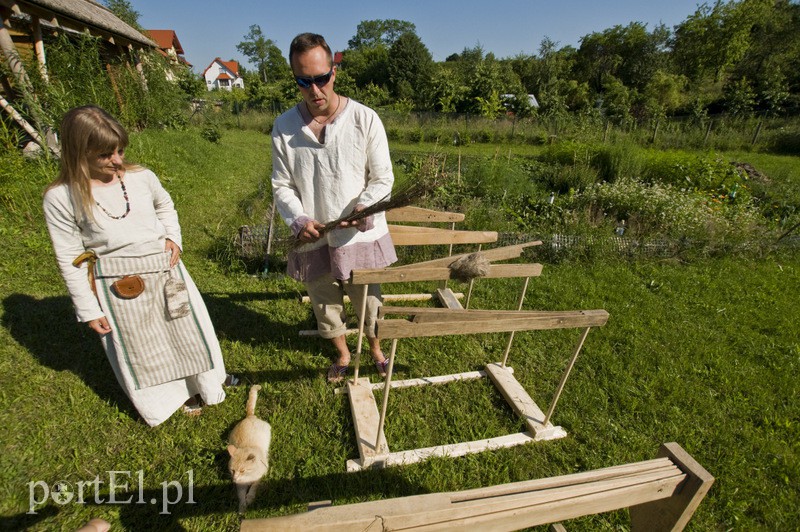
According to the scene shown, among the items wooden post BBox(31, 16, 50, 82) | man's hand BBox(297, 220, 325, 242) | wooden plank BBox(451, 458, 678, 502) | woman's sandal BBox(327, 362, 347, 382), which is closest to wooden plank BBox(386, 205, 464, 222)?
man's hand BBox(297, 220, 325, 242)

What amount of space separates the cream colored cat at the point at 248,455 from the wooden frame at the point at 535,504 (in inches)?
52.6

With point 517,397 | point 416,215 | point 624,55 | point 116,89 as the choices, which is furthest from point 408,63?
point 517,397

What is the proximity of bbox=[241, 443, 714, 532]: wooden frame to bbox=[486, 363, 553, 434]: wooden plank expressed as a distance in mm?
1408

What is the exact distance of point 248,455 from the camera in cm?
225

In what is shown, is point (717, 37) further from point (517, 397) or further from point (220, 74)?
point (220, 74)

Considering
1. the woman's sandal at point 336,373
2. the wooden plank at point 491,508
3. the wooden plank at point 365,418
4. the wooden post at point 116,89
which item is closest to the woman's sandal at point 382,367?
the wooden plank at point 365,418

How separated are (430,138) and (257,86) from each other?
15294 mm

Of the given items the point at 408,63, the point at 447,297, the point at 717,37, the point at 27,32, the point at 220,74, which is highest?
the point at 717,37

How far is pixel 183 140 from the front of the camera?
9898 mm

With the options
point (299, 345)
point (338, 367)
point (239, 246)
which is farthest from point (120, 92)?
point (338, 367)

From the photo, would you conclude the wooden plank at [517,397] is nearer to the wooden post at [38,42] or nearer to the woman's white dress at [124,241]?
the woman's white dress at [124,241]

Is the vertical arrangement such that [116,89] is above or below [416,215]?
above

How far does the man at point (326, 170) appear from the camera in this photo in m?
2.13

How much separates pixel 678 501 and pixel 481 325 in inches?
39.2
